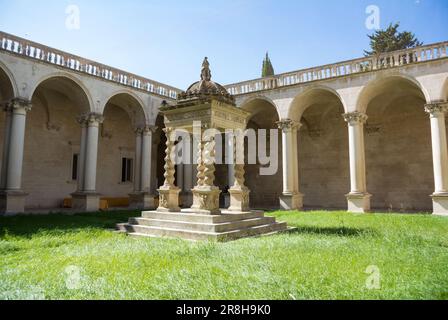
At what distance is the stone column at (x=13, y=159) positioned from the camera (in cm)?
1393

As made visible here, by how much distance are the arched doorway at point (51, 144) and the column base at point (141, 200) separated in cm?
411

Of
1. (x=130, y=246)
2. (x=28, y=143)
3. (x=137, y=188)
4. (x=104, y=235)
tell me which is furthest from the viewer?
(x=137, y=188)

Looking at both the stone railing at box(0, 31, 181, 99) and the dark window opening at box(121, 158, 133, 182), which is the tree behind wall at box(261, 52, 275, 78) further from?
the dark window opening at box(121, 158, 133, 182)

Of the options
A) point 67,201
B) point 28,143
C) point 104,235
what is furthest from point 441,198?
point 28,143

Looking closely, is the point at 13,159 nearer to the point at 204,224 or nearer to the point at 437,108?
the point at 204,224

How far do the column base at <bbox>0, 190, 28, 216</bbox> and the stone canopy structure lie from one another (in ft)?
24.3

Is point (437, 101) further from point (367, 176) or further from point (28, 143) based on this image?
point (28, 143)

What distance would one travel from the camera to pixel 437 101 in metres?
14.6

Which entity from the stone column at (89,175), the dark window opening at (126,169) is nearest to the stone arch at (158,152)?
the dark window opening at (126,169)

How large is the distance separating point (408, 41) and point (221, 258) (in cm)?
3473

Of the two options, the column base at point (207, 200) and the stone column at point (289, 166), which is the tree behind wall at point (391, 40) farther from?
the column base at point (207, 200)

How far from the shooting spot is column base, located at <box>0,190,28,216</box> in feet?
45.3

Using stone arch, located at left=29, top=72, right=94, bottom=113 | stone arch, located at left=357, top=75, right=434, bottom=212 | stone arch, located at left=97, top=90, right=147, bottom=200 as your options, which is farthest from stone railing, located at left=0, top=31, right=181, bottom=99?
stone arch, located at left=357, top=75, right=434, bottom=212

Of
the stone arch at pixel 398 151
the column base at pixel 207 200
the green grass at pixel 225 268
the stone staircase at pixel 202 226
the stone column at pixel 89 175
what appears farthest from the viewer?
the stone arch at pixel 398 151
